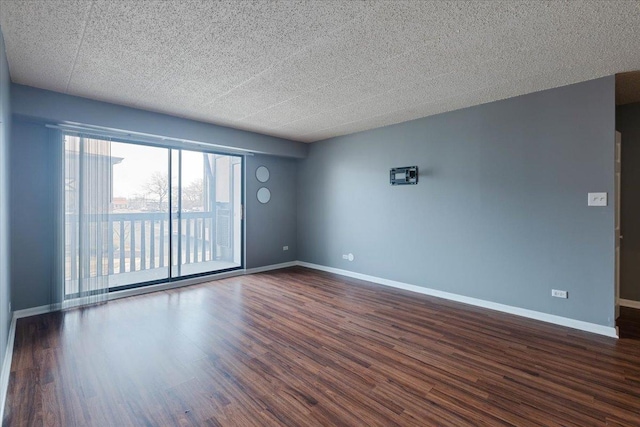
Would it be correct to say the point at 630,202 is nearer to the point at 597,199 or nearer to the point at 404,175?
the point at 597,199

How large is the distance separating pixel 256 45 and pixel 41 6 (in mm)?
1381

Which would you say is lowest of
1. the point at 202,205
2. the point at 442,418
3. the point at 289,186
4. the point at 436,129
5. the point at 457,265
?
the point at 442,418

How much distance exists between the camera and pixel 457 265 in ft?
13.1

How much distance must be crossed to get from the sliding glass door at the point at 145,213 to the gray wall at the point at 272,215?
0.24 m

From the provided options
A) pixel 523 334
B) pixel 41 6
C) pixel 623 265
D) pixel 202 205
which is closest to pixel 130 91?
pixel 41 6

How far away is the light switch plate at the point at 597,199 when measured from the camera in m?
2.95

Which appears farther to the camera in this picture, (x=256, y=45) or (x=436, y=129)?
(x=436, y=129)

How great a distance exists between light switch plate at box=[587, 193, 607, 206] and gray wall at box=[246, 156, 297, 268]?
4.76 metres

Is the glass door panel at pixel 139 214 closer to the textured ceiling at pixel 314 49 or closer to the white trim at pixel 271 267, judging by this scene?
the textured ceiling at pixel 314 49

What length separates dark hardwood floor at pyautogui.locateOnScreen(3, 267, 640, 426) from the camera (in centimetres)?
183

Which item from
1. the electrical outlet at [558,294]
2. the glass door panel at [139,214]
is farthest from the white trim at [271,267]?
the electrical outlet at [558,294]

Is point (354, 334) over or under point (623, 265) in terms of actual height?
under

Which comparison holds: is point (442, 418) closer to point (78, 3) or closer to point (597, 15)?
point (597, 15)

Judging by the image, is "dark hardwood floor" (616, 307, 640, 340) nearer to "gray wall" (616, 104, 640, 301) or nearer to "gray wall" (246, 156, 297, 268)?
"gray wall" (616, 104, 640, 301)
